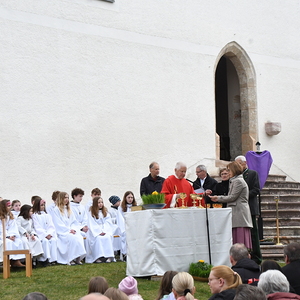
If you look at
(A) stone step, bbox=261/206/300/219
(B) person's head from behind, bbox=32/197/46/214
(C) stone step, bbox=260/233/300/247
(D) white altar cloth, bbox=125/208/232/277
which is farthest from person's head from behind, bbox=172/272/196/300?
(A) stone step, bbox=261/206/300/219

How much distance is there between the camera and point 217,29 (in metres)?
16.9

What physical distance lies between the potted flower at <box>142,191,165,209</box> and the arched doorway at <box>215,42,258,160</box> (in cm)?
811

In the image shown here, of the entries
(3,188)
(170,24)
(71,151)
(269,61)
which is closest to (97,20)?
(170,24)

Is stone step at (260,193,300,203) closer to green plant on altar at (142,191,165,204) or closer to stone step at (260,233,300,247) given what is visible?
stone step at (260,233,300,247)

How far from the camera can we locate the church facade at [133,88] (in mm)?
13406

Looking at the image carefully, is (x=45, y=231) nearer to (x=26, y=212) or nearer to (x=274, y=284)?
(x=26, y=212)

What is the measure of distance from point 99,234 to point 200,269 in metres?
3.81

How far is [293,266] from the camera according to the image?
19.8 ft

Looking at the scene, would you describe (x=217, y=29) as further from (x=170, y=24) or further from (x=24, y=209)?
(x=24, y=209)

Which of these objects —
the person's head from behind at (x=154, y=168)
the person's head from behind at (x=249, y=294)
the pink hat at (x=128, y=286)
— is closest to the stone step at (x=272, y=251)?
the person's head from behind at (x=154, y=168)

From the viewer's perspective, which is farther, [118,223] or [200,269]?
[118,223]

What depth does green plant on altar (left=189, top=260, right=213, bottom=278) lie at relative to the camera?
328 inches

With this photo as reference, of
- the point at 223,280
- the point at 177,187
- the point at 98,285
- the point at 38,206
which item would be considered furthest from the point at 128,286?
the point at 38,206

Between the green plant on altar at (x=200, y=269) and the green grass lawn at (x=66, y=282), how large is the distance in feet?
0.45
